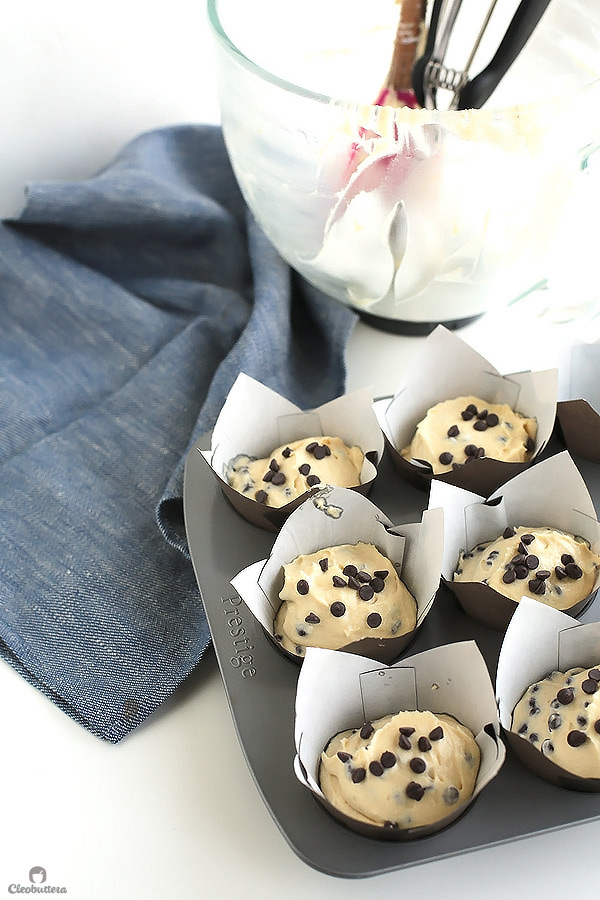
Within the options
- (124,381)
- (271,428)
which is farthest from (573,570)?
(124,381)

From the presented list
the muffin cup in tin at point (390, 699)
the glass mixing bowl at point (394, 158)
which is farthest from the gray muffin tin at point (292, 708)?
the glass mixing bowl at point (394, 158)

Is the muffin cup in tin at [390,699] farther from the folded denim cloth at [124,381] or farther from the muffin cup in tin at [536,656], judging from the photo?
the folded denim cloth at [124,381]

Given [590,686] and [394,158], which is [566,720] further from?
[394,158]

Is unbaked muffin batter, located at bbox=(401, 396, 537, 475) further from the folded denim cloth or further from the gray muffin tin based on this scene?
the folded denim cloth

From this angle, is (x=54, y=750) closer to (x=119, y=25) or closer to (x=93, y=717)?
(x=93, y=717)

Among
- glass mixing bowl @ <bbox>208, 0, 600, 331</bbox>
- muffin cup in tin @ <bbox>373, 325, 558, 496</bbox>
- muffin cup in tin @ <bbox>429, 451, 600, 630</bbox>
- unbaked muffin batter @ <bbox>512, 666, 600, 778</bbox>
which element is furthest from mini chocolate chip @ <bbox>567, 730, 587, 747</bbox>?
glass mixing bowl @ <bbox>208, 0, 600, 331</bbox>
